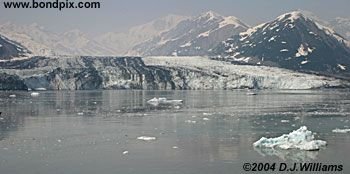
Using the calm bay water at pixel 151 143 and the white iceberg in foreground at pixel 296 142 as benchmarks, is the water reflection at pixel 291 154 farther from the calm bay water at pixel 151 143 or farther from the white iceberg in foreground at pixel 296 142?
the white iceberg in foreground at pixel 296 142

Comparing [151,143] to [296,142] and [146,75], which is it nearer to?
[296,142]

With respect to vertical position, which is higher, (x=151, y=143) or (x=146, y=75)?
(x=146, y=75)

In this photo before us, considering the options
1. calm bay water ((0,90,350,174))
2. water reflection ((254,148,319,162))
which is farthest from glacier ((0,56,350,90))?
water reflection ((254,148,319,162))

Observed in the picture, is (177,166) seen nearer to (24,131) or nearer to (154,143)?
(154,143)

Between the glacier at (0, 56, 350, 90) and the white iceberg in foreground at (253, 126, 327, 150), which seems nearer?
the white iceberg in foreground at (253, 126, 327, 150)

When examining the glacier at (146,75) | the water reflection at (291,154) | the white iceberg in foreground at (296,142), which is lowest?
the water reflection at (291,154)

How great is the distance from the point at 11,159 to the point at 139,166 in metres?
5.97

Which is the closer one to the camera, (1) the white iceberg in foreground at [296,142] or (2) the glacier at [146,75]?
(1) the white iceberg in foreground at [296,142]

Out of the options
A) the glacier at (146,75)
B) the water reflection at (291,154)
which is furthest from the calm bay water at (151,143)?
the glacier at (146,75)

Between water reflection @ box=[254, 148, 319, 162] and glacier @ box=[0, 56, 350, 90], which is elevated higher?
glacier @ box=[0, 56, 350, 90]

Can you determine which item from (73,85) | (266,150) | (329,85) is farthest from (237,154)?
(329,85)

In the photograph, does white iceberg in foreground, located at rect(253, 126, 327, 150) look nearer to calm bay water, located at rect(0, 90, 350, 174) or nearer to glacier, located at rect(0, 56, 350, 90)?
calm bay water, located at rect(0, 90, 350, 174)

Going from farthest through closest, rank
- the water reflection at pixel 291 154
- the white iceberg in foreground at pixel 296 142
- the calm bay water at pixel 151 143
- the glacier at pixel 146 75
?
the glacier at pixel 146 75 < the white iceberg in foreground at pixel 296 142 < the water reflection at pixel 291 154 < the calm bay water at pixel 151 143

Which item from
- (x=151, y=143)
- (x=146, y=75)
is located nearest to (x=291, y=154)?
(x=151, y=143)
